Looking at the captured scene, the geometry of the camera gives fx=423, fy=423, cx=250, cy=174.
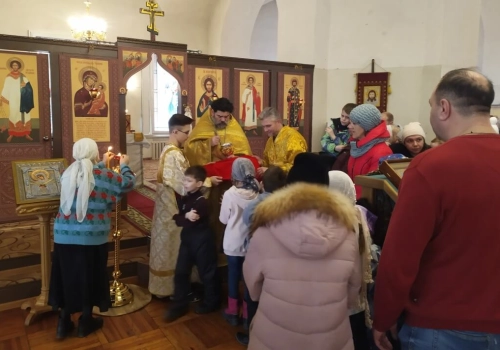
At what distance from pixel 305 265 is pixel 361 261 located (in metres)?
0.35

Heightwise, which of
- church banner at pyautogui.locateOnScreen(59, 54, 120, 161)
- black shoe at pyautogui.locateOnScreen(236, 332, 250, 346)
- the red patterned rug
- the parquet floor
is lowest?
the parquet floor

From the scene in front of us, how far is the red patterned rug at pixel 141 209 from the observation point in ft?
19.4

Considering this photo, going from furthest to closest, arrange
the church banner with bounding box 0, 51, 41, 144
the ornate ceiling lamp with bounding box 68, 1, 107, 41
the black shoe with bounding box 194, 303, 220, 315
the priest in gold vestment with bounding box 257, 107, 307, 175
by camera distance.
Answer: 1. the ornate ceiling lamp with bounding box 68, 1, 107, 41
2. the church banner with bounding box 0, 51, 41, 144
3. the priest in gold vestment with bounding box 257, 107, 307, 175
4. the black shoe with bounding box 194, 303, 220, 315

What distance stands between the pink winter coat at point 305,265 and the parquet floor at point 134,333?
4.83ft

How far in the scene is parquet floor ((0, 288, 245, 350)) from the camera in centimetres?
312

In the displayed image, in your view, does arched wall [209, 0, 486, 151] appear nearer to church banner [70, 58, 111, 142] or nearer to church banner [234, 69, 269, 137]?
church banner [234, 69, 269, 137]

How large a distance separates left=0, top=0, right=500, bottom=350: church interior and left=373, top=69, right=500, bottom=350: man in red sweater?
6.66 feet

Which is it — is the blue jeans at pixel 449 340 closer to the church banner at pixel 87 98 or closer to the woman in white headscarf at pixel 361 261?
the woman in white headscarf at pixel 361 261

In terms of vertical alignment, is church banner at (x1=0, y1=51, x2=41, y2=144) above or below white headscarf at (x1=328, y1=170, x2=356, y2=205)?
above

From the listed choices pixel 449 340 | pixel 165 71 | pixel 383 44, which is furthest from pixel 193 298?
pixel 383 44

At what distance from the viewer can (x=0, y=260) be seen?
438 centimetres

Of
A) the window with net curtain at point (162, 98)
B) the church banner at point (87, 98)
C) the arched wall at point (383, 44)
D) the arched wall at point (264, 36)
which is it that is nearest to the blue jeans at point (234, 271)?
the church banner at point (87, 98)

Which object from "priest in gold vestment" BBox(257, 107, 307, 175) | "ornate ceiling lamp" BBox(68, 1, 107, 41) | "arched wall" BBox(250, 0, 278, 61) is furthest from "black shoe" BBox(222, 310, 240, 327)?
"arched wall" BBox(250, 0, 278, 61)

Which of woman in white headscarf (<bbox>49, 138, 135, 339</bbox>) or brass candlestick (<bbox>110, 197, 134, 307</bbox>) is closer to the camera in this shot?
woman in white headscarf (<bbox>49, 138, 135, 339</bbox>)
